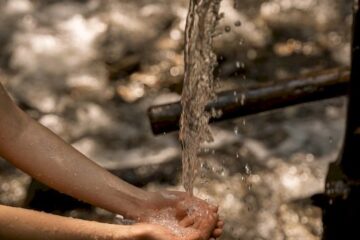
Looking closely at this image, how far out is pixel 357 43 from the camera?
3172 millimetres

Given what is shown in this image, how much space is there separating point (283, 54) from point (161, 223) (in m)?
2.91

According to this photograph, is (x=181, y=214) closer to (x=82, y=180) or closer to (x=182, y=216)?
(x=182, y=216)

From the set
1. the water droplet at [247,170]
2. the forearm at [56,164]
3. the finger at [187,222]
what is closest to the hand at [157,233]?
the finger at [187,222]

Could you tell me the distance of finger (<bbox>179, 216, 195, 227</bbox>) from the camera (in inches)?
114

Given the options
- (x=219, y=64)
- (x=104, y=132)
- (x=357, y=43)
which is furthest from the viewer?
(x=219, y=64)

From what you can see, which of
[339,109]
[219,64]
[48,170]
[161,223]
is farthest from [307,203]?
[48,170]

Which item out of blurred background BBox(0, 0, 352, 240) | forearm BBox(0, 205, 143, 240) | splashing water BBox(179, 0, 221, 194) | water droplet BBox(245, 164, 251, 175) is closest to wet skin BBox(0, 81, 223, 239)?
forearm BBox(0, 205, 143, 240)

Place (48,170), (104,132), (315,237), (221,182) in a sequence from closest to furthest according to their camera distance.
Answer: (48,170)
(315,237)
(221,182)
(104,132)

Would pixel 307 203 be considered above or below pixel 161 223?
below

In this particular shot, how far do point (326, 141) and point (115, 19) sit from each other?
6.69ft

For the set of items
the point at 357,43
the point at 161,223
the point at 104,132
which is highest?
the point at 357,43

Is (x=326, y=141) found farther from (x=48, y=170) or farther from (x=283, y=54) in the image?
(x=48, y=170)

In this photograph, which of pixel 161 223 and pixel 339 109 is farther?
pixel 339 109

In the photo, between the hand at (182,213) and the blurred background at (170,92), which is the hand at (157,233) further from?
the blurred background at (170,92)
